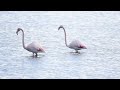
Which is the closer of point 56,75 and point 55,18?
point 56,75

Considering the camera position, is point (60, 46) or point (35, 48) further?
point (60, 46)

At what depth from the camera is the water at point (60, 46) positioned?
11.0 ft

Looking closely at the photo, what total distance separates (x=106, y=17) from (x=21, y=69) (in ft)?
8.46

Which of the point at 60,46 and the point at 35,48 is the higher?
the point at 60,46

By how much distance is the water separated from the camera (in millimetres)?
3363

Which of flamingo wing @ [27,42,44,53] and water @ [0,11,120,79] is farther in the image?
flamingo wing @ [27,42,44,53]

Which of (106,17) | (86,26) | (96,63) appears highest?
(106,17)

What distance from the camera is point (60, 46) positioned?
14.3 feet

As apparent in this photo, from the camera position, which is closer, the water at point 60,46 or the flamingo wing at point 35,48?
the water at point 60,46

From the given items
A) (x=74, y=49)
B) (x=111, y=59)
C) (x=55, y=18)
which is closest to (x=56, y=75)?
(x=111, y=59)

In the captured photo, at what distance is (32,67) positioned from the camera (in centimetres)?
355
